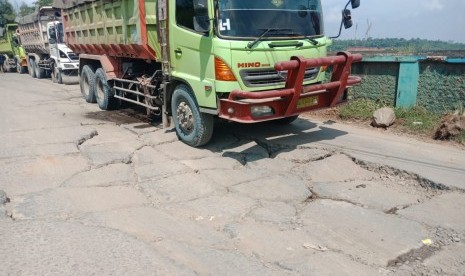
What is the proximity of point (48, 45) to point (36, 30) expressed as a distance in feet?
4.31

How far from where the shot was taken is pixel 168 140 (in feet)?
20.5

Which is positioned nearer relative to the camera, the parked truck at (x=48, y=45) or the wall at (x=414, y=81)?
the wall at (x=414, y=81)

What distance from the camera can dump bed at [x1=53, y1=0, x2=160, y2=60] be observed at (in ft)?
21.3

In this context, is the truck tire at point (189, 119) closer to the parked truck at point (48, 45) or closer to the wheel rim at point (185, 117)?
the wheel rim at point (185, 117)

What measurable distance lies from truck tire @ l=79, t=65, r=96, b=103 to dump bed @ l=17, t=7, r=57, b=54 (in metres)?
6.52

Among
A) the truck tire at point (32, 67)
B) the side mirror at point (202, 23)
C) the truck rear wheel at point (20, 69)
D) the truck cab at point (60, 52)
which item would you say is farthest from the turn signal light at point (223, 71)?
the truck rear wheel at point (20, 69)

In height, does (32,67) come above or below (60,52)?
below

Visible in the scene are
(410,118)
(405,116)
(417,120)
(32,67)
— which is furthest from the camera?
(32,67)

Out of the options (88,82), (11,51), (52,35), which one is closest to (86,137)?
(88,82)

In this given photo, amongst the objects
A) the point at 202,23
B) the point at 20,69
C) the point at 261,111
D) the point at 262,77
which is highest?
the point at 202,23

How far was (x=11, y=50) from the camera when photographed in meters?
22.5

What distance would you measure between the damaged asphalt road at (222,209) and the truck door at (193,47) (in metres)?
0.99

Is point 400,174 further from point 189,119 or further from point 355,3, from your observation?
point 189,119

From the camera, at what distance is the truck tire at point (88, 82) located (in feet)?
31.0
